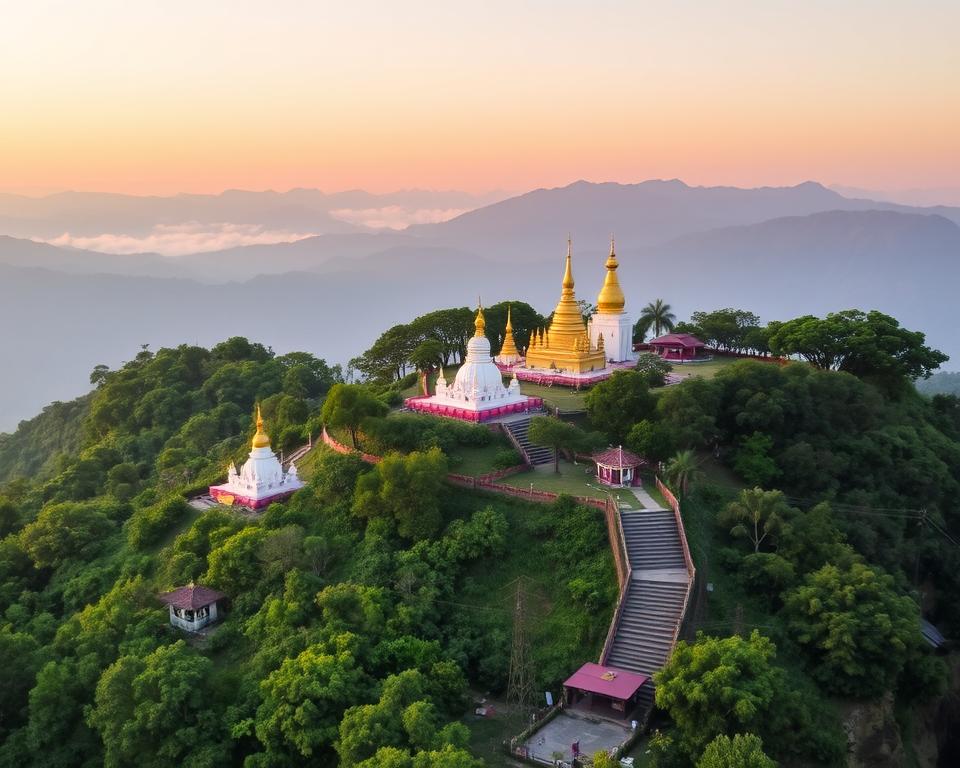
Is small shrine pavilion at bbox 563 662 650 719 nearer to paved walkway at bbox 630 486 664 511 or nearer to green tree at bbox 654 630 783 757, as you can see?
green tree at bbox 654 630 783 757

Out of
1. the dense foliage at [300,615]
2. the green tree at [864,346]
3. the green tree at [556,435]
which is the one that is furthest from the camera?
the green tree at [864,346]

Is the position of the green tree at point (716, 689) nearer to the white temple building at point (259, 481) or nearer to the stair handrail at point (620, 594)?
the stair handrail at point (620, 594)

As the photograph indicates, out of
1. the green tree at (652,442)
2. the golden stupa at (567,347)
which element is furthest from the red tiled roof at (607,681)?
the golden stupa at (567,347)

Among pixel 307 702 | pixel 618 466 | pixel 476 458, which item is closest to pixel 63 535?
pixel 476 458

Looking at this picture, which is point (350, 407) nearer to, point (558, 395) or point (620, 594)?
point (558, 395)

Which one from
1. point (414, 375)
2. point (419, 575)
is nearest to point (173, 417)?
point (414, 375)

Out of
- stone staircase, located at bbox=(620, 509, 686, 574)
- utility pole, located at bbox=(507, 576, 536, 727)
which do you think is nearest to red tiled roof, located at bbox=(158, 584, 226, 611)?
utility pole, located at bbox=(507, 576, 536, 727)
